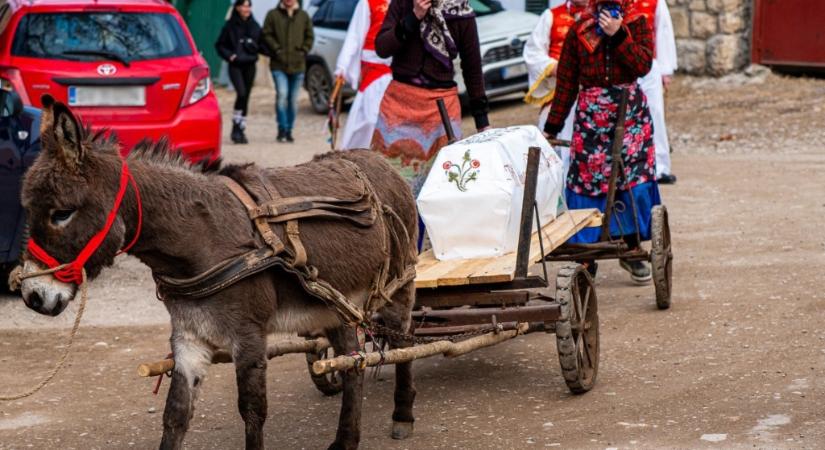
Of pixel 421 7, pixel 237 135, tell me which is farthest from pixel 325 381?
pixel 237 135

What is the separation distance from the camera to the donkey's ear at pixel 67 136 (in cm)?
467

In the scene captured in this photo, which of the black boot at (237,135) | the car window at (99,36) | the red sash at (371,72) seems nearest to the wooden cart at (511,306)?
the red sash at (371,72)

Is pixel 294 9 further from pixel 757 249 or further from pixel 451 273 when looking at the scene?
pixel 451 273

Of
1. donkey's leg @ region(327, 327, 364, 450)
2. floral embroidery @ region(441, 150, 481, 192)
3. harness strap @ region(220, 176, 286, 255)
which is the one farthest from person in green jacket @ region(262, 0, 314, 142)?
harness strap @ region(220, 176, 286, 255)

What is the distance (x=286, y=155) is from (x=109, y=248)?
Result: 1208cm

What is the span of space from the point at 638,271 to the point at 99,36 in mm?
5517

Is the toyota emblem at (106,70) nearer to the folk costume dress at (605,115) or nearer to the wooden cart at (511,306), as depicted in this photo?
the folk costume dress at (605,115)

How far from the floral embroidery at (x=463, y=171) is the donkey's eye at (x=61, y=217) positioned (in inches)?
100

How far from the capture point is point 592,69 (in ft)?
27.4

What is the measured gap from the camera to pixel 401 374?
6203 mm

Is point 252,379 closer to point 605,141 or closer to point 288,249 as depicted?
point 288,249

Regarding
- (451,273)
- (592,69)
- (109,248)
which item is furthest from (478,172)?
(109,248)

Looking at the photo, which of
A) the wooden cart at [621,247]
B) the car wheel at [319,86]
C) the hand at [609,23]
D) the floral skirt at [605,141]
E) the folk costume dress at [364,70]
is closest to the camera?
the wooden cart at [621,247]

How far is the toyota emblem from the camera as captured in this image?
11.8 m
